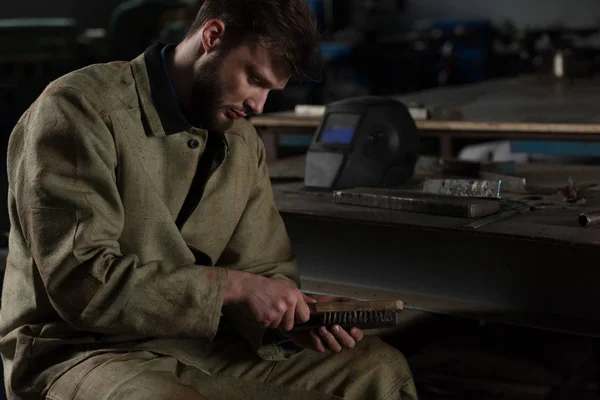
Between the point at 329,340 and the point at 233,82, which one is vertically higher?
A: the point at 233,82

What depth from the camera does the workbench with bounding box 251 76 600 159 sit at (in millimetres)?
2988

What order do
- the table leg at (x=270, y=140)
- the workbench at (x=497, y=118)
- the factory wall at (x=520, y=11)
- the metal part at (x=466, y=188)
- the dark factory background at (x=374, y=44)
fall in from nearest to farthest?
the metal part at (x=466, y=188), the workbench at (x=497, y=118), the table leg at (x=270, y=140), the dark factory background at (x=374, y=44), the factory wall at (x=520, y=11)

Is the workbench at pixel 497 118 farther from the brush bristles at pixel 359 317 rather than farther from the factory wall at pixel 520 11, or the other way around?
the factory wall at pixel 520 11

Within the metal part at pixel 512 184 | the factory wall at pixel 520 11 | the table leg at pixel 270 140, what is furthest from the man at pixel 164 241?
the factory wall at pixel 520 11

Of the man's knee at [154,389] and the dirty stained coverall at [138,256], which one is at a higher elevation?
the dirty stained coverall at [138,256]

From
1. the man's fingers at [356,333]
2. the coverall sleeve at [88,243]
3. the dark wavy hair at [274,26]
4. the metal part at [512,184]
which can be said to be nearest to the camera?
the coverall sleeve at [88,243]

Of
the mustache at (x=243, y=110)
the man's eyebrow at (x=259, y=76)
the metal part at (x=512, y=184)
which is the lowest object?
the metal part at (x=512, y=184)

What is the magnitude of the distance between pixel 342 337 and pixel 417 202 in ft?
1.61

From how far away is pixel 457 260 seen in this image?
2.29m

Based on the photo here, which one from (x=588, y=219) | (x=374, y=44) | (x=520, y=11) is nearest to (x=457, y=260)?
(x=588, y=219)

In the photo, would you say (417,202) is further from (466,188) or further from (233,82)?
(233,82)

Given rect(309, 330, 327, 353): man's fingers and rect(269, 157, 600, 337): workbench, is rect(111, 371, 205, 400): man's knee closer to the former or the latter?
rect(309, 330, 327, 353): man's fingers

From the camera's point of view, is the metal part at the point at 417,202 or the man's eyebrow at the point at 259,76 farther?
the metal part at the point at 417,202

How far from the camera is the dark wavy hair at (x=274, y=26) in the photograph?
66.2 inches
